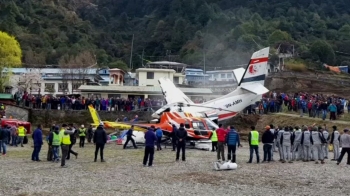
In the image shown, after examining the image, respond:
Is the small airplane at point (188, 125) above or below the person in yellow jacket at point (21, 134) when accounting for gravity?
above

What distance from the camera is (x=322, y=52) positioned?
102 meters

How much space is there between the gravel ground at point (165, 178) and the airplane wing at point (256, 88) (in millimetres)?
11876

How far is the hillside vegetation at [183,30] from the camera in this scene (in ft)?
360

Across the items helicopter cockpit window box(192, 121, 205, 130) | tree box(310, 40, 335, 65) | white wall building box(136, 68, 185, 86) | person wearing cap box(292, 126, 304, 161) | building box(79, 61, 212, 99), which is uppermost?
tree box(310, 40, 335, 65)

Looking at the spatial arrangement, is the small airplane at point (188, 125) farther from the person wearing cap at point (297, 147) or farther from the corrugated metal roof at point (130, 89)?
the corrugated metal roof at point (130, 89)

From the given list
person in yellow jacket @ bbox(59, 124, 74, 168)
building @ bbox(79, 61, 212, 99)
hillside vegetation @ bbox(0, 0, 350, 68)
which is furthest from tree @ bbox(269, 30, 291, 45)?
person in yellow jacket @ bbox(59, 124, 74, 168)

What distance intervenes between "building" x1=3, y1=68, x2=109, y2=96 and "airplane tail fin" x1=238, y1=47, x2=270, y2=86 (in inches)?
1748

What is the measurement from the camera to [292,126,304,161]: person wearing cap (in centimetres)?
2331

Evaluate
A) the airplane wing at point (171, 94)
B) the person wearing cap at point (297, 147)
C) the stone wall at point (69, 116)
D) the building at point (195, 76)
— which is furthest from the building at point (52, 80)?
the person wearing cap at point (297, 147)

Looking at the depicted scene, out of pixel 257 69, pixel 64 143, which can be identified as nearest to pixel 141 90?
pixel 257 69

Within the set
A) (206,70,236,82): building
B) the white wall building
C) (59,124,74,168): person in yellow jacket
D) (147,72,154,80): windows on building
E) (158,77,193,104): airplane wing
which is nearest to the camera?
(59,124,74,168): person in yellow jacket

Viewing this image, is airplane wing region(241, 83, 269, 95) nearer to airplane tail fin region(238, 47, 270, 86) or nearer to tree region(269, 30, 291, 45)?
airplane tail fin region(238, 47, 270, 86)

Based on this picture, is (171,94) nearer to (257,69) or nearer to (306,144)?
(257,69)

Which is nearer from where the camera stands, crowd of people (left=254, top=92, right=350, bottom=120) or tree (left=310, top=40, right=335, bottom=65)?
crowd of people (left=254, top=92, right=350, bottom=120)
